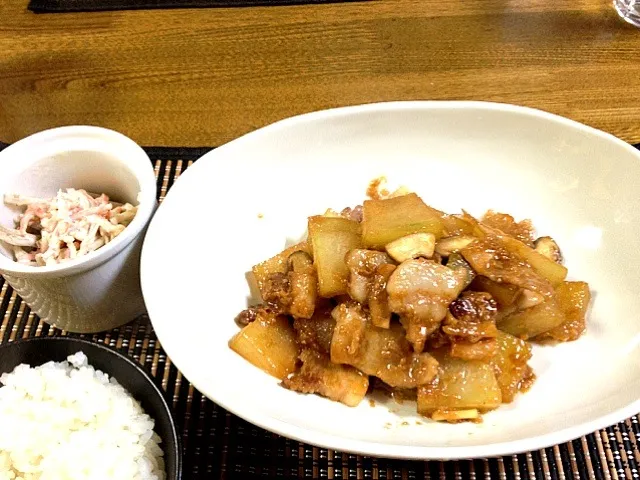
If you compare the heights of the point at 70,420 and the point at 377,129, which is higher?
the point at 377,129

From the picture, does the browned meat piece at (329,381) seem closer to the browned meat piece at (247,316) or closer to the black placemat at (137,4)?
the browned meat piece at (247,316)

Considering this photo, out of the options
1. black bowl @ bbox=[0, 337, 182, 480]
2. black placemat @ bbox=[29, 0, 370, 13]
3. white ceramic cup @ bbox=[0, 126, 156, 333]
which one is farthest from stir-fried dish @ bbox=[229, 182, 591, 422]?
black placemat @ bbox=[29, 0, 370, 13]

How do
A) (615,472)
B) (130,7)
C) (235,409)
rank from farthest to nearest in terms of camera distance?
(130,7), (615,472), (235,409)

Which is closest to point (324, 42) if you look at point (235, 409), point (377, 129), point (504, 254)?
point (377, 129)

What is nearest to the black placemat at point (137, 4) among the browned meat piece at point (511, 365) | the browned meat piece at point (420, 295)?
the browned meat piece at point (420, 295)

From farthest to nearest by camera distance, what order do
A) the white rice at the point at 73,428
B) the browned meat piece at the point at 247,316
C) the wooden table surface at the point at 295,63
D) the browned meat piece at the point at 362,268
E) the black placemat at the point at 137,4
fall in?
1. the black placemat at the point at 137,4
2. the wooden table surface at the point at 295,63
3. the browned meat piece at the point at 247,316
4. the browned meat piece at the point at 362,268
5. the white rice at the point at 73,428

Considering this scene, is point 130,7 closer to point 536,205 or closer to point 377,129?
point 377,129
